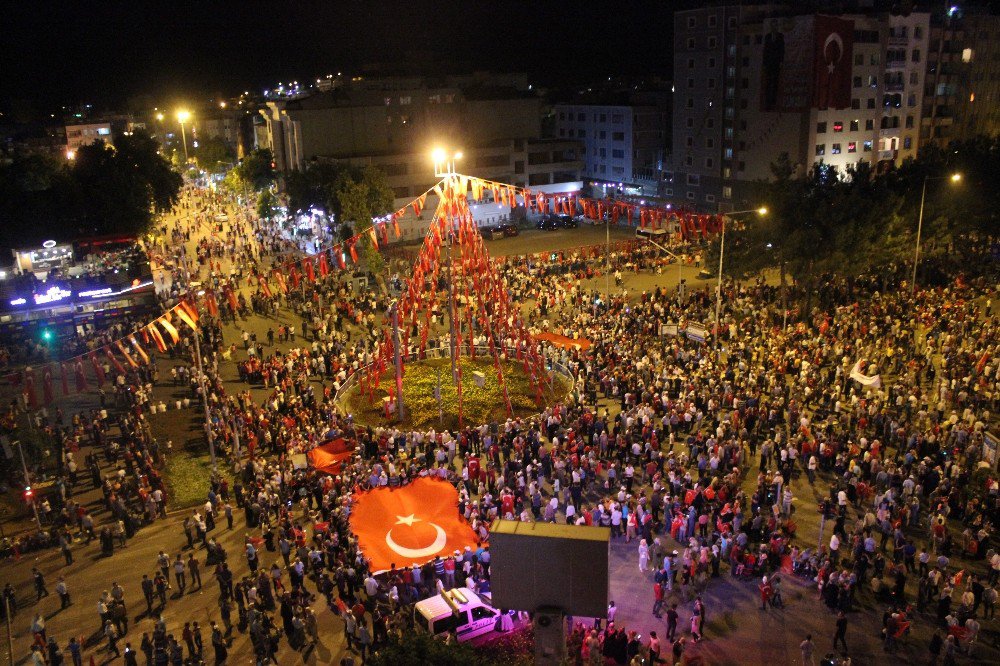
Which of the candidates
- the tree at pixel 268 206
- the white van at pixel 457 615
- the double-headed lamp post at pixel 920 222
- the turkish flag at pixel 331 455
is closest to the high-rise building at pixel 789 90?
the double-headed lamp post at pixel 920 222

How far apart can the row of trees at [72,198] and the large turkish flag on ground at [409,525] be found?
3815 centimetres

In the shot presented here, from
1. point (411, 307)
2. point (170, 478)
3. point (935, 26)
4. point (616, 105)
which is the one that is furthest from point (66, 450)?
point (935, 26)

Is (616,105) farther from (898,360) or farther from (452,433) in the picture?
(452,433)

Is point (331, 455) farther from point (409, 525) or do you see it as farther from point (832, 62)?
point (832, 62)

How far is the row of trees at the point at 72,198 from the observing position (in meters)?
46.2

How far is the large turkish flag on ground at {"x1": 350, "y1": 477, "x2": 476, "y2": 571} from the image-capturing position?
17.6 metres

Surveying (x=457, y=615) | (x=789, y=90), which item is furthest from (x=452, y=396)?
(x=789, y=90)

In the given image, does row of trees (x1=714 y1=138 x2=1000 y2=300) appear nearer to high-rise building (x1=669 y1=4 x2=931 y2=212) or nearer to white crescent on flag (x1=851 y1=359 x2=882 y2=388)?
white crescent on flag (x1=851 y1=359 x2=882 y2=388)

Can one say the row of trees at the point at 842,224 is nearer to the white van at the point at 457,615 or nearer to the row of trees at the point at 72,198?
the white van at the point at 457,615

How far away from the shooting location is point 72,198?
4822cm

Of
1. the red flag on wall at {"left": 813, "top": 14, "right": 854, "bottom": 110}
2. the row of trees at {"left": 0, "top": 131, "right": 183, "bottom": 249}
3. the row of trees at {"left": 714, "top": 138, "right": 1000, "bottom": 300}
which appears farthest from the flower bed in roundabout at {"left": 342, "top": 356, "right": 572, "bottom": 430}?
the red flag on wall at {"left": 813, "top": 14, "right": 854, "bottom": 110}

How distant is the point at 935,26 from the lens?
217ft

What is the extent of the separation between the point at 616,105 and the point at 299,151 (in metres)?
31.6

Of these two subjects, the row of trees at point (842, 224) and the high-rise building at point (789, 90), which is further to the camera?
the high-rise building at point (789, 90)
